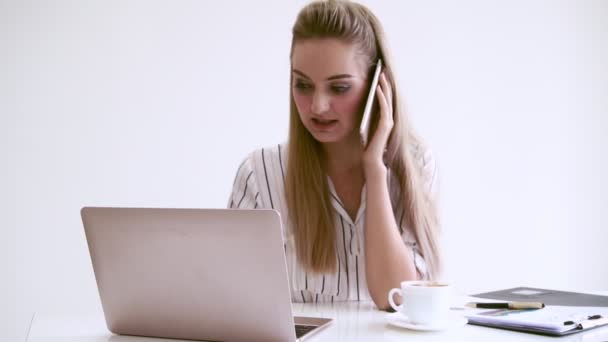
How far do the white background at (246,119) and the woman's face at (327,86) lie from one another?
1414 millimetres

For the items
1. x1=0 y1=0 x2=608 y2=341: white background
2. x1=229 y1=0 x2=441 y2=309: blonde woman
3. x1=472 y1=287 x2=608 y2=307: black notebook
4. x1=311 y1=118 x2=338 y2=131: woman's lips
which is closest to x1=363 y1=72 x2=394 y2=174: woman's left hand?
x1=229 y1=0 x2=441 y2=309: blonde woman

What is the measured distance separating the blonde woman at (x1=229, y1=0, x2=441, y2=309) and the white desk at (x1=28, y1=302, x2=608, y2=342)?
0.28 meters

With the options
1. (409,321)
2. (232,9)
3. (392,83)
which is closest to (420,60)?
(232,9)

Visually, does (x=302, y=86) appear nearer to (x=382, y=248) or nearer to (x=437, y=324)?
(x=382, y=248)

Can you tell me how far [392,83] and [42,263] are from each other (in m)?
1.84

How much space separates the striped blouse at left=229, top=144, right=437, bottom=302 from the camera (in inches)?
67.2

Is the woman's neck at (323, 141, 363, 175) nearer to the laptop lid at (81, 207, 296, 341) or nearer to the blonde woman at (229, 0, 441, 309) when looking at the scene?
the blonde woman at (229, 0, 441, 309)

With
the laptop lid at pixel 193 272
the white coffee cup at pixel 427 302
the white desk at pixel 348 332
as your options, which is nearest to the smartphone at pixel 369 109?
the white desk at pixel 348 332

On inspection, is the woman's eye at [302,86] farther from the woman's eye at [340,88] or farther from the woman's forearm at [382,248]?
the woman's forearm at [382,248]

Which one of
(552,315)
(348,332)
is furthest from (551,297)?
(348,332)

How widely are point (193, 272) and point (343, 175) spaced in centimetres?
90

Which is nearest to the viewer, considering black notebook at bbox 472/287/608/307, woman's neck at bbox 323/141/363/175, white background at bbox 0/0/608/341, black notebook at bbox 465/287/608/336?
black notebook at bbox 465/287/608/336

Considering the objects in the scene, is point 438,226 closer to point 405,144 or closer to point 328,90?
point 405,144

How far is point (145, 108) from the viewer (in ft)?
9.71
